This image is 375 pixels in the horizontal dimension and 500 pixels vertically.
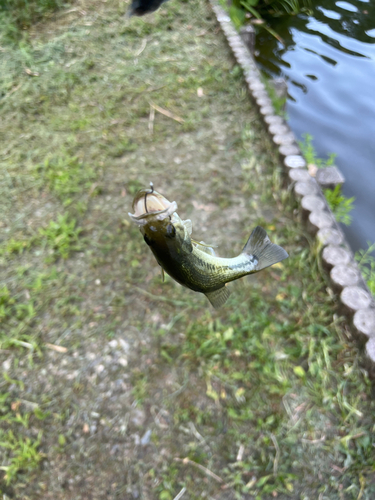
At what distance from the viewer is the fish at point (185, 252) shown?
776 millimetres

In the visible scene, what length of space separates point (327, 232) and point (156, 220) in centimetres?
239

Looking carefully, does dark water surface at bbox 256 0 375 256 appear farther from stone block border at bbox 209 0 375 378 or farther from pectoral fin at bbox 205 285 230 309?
pectoral fin at bbox 205 285 230 309

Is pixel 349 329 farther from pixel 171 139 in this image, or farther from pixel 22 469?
pixel 171 139

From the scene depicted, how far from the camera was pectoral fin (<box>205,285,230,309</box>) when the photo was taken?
1007 millimetres

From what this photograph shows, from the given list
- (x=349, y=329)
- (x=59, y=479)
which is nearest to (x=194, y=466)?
(x=59, y=479)

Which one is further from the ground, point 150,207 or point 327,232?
point 150,207

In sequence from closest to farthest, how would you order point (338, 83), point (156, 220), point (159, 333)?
1. point (156, 220)
2. point (159, 333)
3. point (338, 83)

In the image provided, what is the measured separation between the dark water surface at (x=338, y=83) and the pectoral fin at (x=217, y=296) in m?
2.98

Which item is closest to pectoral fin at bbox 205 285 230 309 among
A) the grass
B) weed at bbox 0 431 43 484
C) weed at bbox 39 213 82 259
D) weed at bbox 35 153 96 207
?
the grass

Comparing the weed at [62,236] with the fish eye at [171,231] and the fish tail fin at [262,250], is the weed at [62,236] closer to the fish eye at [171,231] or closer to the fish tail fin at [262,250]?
the fish tail fin at [262,250]

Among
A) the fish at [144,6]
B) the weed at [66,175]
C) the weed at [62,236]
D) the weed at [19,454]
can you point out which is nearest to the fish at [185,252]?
the fish at [144,6]

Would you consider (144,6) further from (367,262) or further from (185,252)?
(367,262)

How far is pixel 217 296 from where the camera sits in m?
1.02

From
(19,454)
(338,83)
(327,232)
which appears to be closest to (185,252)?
(19,454)
